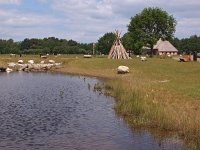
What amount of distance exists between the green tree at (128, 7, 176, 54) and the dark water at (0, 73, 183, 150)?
240ft

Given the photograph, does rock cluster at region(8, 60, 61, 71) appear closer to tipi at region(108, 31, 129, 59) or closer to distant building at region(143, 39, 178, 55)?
tipi at region(108, 31, 129, 59)

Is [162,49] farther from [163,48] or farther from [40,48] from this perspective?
[40,48]

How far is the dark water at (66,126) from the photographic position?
72.2 ft

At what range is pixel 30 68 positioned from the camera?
90.7m

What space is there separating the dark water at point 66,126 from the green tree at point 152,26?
7329 centimetres

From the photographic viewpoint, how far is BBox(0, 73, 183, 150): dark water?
22016 millimetres

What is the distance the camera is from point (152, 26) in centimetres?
11525

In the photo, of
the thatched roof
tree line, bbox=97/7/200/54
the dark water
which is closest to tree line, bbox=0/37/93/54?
the thatched roof

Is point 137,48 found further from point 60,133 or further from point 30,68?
point 60,133

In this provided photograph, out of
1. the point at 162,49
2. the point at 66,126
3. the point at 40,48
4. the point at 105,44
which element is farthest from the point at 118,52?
the point at 40,48

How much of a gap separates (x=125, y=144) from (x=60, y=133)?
4.69m

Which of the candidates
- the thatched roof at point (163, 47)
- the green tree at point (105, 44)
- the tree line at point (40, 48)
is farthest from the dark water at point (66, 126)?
the green tree at point (105, 44)

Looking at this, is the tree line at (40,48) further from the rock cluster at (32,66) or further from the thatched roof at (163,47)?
the rock cluster at (32,66)

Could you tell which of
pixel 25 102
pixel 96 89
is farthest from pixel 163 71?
pixel 25 102
